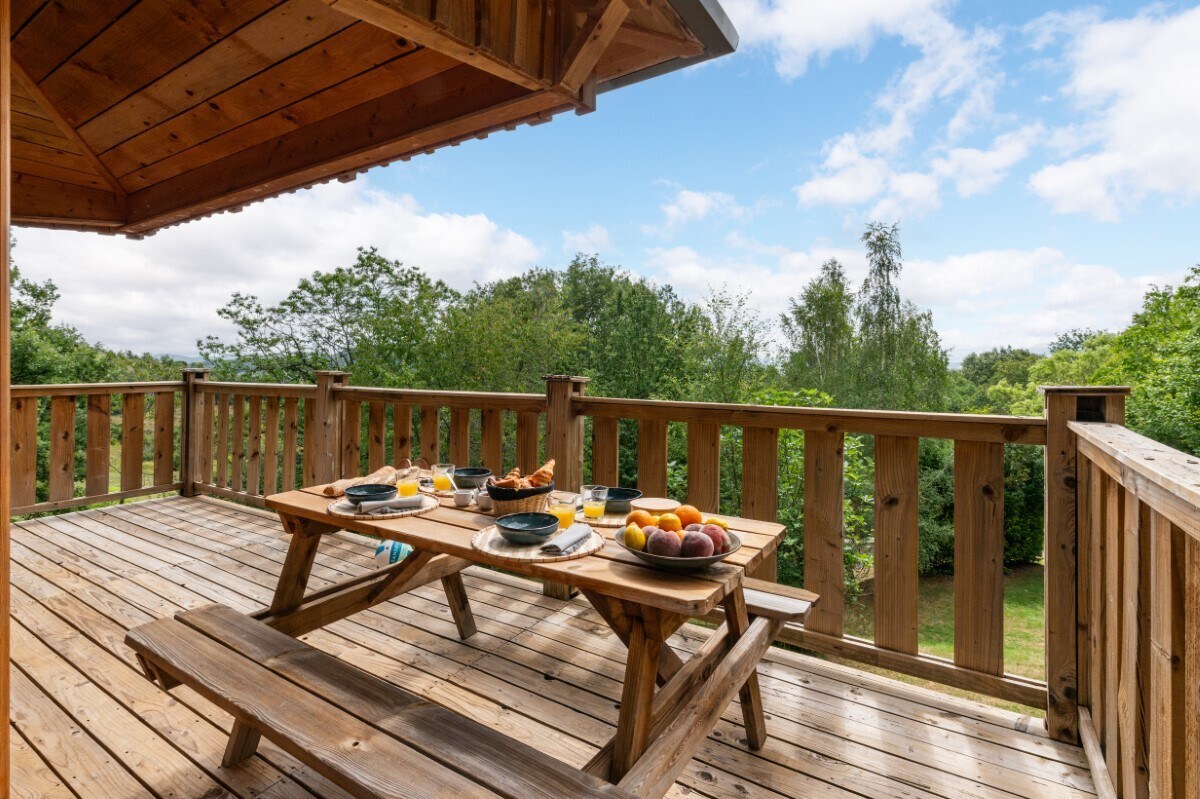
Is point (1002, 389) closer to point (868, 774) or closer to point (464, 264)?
point (464, 264)

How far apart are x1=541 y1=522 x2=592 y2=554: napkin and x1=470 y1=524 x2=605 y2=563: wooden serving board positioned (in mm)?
14

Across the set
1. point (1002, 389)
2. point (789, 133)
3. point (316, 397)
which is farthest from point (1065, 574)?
point (789, 133)

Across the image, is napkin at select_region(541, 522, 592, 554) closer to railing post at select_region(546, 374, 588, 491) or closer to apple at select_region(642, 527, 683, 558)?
apple at select_region(642, 527, 683, 558)


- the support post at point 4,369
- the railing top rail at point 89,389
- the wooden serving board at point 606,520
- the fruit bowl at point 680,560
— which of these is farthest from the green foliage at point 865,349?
the support post at point 4,369

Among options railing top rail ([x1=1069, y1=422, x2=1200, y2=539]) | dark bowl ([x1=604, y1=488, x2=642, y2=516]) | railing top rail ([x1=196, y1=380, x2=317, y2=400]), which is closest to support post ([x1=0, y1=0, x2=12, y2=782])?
dark bowl ([x1=604, y1=488, x2=642, y2=516])

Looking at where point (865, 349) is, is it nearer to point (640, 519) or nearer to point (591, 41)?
point (591, 41)

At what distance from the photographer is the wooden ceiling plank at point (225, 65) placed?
2163 millimetres

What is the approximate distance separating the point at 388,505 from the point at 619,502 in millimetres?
737

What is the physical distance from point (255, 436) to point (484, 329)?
27.7 feet

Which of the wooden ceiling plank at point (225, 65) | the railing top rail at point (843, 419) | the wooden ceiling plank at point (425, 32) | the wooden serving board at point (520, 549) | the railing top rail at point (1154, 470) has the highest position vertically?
the wooden ceiling plank at point (225, 65)

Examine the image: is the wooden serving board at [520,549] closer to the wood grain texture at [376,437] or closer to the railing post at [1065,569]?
the railing post at [1065,569]

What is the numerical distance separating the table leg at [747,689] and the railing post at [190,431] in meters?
5.09

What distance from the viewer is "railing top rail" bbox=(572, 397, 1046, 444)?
6.70ft

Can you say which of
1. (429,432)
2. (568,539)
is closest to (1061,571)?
(568,539)
